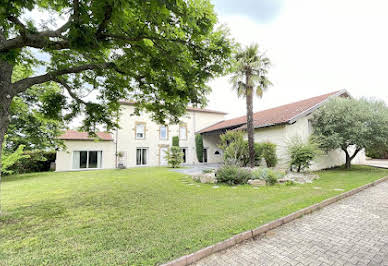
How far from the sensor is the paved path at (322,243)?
2.47 metres

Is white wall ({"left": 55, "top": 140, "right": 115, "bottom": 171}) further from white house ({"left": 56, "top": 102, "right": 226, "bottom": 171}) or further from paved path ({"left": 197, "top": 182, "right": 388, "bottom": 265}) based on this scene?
paved path ({"left": 197, "top": 182, "right": 388, "bottom": 265})

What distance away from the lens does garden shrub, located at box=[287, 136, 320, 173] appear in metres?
9.27

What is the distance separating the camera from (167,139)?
21.1 m

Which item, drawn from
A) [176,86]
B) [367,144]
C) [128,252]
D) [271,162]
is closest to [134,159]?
[271,162]

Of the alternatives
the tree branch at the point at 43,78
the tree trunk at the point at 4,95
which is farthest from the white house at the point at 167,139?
the tree trunk at the point at 4,95

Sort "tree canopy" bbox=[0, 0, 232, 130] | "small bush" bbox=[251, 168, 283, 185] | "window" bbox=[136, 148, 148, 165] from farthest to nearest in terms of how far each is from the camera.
Result: "window" bbox=[136, 148, 148, 165], "small bush" bbox=[251, 168, 283, 185], "tree canopy" bbox=[0, 0, 232, 130]

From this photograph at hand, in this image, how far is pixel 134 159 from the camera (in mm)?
19219

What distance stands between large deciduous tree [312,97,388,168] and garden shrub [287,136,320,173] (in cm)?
135

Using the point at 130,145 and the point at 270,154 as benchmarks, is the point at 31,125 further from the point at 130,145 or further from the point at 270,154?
the point at 270,154

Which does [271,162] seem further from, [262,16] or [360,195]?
[262,16]

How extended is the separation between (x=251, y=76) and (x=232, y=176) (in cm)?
694

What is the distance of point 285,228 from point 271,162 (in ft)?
29.6

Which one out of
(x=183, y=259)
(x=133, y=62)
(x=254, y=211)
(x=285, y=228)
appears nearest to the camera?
(x=183, y=259)

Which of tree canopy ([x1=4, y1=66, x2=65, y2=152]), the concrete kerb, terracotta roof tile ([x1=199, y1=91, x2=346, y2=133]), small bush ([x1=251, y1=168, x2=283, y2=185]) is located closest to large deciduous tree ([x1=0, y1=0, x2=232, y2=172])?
the concrete kerb
